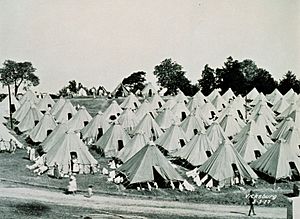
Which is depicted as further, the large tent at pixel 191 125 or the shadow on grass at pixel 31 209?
the large tent at pixel 191 125

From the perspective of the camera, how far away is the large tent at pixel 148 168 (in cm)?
396

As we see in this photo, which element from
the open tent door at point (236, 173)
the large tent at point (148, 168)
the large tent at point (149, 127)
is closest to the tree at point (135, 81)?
the large tent at point (148, 168)

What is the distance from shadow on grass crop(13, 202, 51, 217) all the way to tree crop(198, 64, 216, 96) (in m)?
1.59

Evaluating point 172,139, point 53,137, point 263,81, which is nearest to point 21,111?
point 53,137

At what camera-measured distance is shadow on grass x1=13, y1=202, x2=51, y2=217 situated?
350 cm

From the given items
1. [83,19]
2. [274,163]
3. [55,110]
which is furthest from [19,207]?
[274,163]

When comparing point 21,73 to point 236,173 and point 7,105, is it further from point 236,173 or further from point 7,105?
point 236,173

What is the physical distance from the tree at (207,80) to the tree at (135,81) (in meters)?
0.48

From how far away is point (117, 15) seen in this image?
12.1ft

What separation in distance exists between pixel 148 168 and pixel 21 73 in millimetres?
1292

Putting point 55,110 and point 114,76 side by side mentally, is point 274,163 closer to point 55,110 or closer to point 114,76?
point 114,76

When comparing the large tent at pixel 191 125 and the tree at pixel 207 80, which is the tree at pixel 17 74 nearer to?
the tree at pixel 207 80

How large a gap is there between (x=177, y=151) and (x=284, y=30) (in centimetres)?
173

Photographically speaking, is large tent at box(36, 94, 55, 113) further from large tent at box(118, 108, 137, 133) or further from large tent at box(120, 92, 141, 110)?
large tent at box(118, 108, 137, 133)
